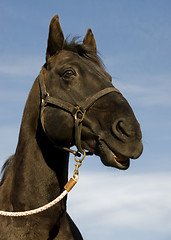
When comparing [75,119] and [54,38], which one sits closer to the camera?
[75,119]

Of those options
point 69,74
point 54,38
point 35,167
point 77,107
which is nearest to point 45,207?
point 35,167

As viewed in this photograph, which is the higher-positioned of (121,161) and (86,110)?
(86,110)

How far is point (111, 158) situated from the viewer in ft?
16.2

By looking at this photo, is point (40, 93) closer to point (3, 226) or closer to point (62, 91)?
point (62, 91)

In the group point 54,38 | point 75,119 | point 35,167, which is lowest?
point 35,167

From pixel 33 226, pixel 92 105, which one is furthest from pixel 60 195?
pixel 92 105

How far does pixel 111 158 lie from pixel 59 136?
0.79 metres

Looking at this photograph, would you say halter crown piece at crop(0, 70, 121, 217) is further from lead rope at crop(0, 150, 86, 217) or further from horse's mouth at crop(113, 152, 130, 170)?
horse's mouth at crop(113, 152, 130, 170)

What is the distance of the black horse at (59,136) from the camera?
4949mm

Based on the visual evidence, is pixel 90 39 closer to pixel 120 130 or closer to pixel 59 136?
pixel 59 136

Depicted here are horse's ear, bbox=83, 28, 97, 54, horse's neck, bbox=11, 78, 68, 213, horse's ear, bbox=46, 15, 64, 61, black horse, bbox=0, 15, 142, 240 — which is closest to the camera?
black horse, bbox=0, 15, 142, 240

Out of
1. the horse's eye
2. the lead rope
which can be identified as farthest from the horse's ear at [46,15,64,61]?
the lead rope

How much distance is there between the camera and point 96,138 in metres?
5.08

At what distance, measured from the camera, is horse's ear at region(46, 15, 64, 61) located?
5.66m
